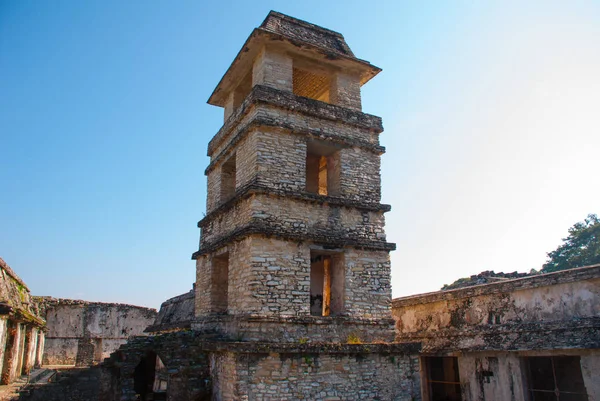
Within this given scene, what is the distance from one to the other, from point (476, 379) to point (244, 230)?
24.9 feet

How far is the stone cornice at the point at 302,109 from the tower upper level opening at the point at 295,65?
40cm

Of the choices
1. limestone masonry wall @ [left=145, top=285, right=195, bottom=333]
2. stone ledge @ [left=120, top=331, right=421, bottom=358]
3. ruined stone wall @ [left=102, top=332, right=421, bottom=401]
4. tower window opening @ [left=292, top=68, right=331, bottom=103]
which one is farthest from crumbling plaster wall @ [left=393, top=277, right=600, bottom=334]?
limestone masonry wall @ [left=145, top=285, right=195, bottom=333]

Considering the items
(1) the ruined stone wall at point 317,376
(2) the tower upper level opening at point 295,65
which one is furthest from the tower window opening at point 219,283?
(2) the tower upper level opening at point 295,65

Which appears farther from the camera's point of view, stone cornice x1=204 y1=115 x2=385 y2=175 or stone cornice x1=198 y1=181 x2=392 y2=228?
stone cornice x1=204 y1=115 x2=385 y2=175

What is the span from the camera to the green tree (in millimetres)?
31219

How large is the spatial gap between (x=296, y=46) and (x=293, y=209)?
4473 mm

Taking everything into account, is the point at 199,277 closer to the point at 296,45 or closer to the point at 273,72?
the point at 273,72

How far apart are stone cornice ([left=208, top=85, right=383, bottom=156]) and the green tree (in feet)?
86.9

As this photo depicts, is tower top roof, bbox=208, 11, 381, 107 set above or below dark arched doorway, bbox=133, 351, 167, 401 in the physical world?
above

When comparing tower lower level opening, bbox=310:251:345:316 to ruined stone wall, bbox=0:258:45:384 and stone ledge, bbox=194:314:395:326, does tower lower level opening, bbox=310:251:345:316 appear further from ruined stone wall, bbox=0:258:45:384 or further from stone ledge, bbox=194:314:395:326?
ruined stone wall, bbox=0:258:45:384

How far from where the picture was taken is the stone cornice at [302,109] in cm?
1091

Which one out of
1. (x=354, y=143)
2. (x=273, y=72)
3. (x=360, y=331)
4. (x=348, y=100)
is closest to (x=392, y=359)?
(x=360, y=331)

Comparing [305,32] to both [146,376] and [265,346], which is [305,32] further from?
[146,376]

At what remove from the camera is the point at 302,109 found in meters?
11.2
